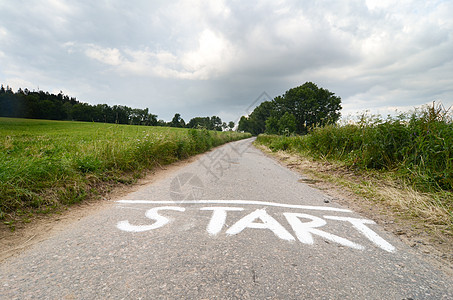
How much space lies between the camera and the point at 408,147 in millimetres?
4148

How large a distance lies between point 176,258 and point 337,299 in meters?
1.19

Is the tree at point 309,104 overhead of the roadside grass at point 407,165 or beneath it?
overhead

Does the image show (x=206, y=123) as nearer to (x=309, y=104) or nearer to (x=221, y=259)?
(x=221, y=259)

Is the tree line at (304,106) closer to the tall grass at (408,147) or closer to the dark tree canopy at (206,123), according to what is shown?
the dark tree canopy at (206,123)

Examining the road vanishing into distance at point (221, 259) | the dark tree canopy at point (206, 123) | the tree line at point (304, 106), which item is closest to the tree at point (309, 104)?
the tree line at point (304, 106)

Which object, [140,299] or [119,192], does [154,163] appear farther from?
[140,299]

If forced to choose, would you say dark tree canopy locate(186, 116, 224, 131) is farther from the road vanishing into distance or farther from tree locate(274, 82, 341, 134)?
tree locate(274, 82, 341, 134)

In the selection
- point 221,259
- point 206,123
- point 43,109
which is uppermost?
point 43,109

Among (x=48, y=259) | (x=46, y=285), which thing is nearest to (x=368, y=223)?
(x=46, y=285)

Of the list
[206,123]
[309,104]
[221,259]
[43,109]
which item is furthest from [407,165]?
[43,109]

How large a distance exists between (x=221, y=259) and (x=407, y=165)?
14.4ft

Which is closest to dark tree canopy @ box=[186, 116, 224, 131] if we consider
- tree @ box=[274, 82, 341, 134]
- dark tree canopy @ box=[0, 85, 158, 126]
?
dark tree canopy @ box=[0, 85, 158, 126]

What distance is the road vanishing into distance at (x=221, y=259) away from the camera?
1290 millimetres

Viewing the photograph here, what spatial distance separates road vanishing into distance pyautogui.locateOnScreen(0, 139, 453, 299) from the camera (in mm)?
1290
